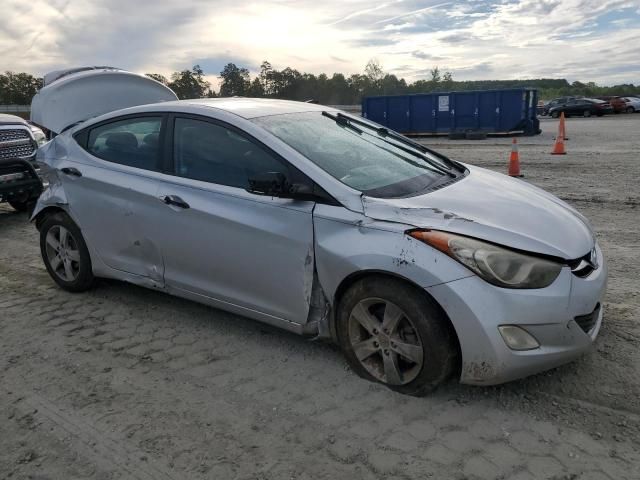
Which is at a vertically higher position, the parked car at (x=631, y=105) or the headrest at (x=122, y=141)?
the headrest at (x=122, y=141)

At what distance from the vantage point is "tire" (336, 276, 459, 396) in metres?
2.77

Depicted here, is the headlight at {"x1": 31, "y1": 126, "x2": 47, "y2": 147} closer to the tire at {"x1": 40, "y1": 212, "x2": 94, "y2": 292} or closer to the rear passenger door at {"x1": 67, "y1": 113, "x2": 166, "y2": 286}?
the tire at {"x1": 40, "y1": 212, "x2": 94, "y2": 292}

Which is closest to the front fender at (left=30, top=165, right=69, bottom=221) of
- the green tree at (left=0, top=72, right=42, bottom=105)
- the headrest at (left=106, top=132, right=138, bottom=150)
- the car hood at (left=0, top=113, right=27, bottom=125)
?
the headrest at (left=106, top=132, right=138, bottom=150)

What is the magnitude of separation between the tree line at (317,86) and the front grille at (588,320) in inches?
2154

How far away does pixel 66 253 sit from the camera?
463 centimetres

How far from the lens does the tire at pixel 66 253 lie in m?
4.50

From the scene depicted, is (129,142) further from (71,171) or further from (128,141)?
(71,171)

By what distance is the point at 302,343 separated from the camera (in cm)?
366

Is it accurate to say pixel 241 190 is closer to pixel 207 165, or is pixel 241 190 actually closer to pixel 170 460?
pixel 207 165

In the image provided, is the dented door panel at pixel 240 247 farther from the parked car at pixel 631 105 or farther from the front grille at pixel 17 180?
the parked car at pixel 631 105

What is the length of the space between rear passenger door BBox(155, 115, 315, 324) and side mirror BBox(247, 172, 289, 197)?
79mm

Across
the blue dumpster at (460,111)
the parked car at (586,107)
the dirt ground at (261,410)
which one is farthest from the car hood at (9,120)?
the parked car at (586,107)

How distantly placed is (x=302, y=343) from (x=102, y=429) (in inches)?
53.6

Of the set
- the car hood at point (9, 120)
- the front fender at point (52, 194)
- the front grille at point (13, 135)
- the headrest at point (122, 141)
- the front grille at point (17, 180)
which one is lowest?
the front grille at point (17, 180)
